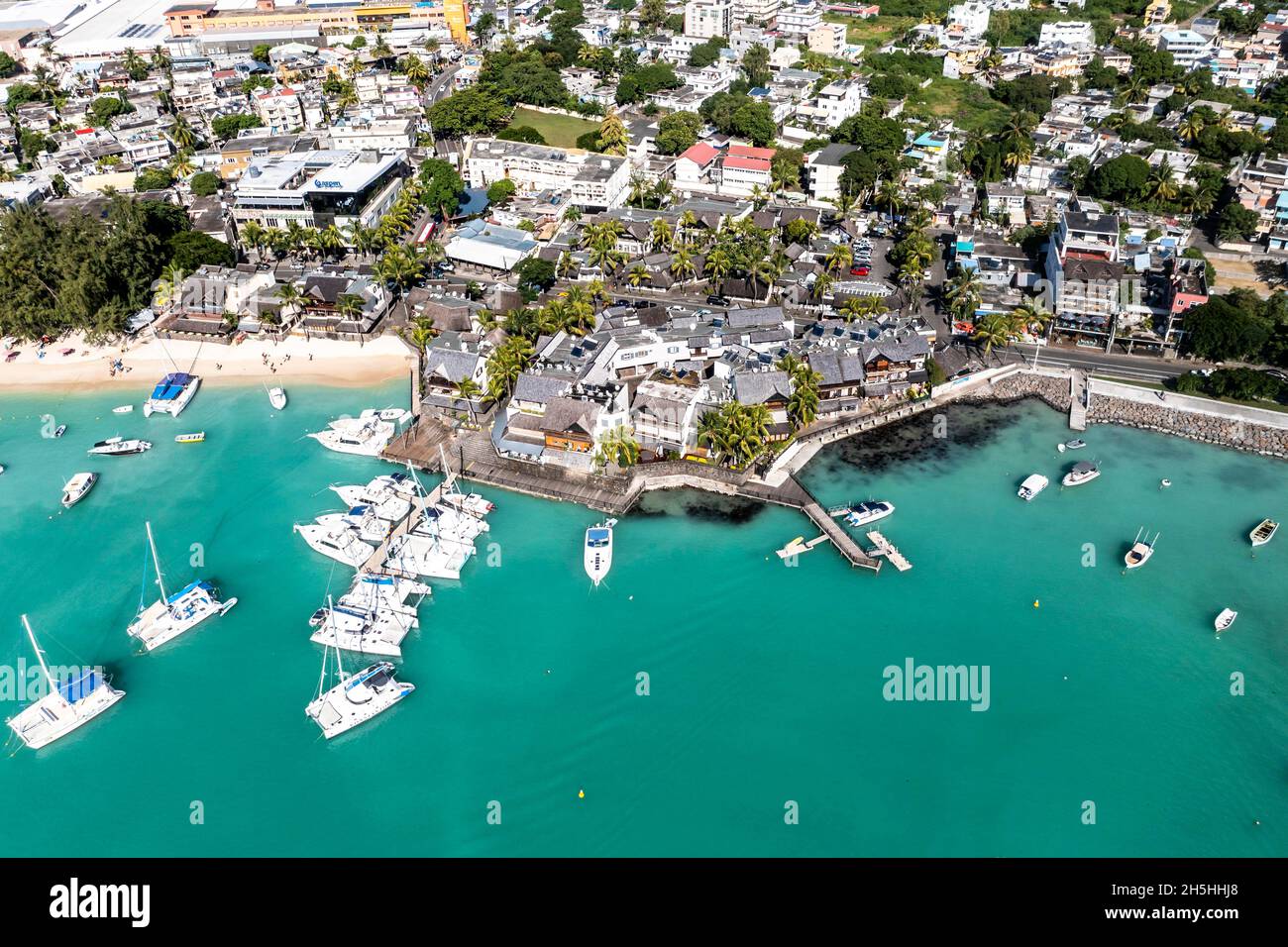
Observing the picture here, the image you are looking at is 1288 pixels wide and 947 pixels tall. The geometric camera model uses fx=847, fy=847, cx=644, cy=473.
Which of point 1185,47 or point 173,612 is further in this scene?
point 1185,47

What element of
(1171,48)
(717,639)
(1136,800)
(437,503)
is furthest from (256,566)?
(1171,48)

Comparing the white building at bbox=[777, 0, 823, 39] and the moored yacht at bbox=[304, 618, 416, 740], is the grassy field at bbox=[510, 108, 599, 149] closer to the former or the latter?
the white building at bbox=[777, 0, 823, 39]

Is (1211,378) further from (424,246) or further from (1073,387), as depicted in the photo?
(424,246)

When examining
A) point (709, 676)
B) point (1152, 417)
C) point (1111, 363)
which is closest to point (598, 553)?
point (709, 676)

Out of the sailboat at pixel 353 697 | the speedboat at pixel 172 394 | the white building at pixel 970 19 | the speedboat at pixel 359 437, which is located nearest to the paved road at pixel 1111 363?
the speedboat at pixel 359 437

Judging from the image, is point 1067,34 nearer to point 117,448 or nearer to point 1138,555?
point 1138,555
